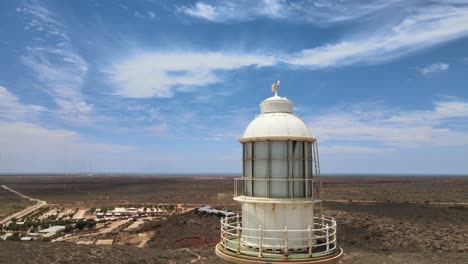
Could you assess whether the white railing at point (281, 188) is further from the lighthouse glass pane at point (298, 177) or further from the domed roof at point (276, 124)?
the domed roof at point (276, 124)

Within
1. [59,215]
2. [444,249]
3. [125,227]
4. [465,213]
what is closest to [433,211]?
[465,213]

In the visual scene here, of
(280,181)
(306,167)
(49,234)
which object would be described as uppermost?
(306,167)

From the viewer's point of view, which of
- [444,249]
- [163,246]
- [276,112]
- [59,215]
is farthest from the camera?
[59,215]

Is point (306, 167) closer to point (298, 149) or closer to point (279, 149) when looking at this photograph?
point (298, 149)

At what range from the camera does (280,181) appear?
383 inches

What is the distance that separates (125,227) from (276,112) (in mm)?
41140

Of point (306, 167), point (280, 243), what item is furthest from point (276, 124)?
point (280, 243)

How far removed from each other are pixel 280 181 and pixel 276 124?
1611 millimetres

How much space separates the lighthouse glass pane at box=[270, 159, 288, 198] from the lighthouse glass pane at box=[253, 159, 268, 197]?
0.20m

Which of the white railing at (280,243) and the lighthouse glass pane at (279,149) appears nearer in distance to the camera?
the white railing at (280,243)

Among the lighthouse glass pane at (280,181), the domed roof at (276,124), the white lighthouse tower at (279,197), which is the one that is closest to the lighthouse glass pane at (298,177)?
the white lighthouse tower at (279,197)

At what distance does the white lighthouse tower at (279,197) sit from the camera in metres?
9.55

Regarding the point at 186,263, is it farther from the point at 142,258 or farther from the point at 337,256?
the point at 337,256

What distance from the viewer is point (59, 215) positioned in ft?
193
